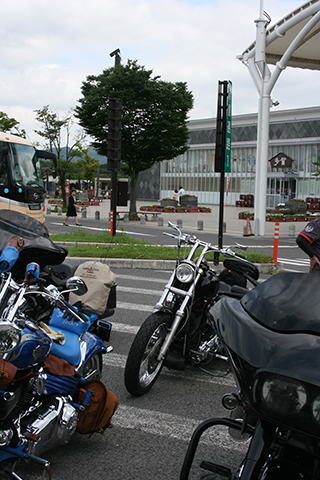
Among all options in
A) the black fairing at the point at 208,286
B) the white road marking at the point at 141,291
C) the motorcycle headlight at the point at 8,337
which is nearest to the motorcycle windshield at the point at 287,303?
the motorcycle headlight at the point at 8,337

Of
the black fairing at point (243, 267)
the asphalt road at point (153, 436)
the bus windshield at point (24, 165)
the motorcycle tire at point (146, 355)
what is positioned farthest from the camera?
the bus windshield at point (24, 165)

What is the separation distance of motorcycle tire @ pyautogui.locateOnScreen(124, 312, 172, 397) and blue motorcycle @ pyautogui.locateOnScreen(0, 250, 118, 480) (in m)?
0.67

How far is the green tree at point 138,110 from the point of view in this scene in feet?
81.9

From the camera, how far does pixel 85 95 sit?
86.4 feet

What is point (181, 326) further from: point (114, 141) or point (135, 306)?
point (114, 141)

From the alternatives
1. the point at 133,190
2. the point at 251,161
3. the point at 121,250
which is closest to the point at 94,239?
the point at 121,250

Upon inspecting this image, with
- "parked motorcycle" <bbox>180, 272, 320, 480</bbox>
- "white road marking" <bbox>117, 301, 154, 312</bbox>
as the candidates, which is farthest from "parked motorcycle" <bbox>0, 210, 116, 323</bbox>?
"white road marking" <bbox>117, 301, 154, 312</bbox>

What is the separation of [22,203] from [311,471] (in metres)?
16.0

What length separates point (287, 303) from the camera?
6.51 feet

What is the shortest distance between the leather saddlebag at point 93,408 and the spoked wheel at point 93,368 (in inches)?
7.0

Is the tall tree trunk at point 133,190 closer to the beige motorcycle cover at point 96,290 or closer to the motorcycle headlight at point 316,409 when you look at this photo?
the beige motorcycle cover at point 96,290

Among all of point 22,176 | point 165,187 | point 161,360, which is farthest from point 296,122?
point 161,360

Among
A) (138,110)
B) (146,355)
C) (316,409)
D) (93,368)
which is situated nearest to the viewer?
(316,409)

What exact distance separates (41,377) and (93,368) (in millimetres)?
820
